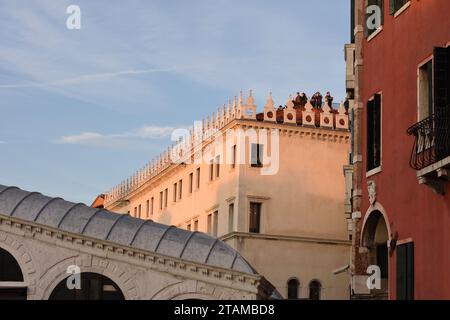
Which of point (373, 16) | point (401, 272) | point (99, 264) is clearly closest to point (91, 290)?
point (99, 264)

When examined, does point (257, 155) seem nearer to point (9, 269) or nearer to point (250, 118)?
point (250, 118)

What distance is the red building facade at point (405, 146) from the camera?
74.4 feet

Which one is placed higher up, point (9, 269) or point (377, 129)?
point (377, 129)

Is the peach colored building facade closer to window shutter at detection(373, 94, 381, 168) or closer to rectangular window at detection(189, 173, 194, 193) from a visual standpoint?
rectangular window at detection(189, 173, 194, 193)

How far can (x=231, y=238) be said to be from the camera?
199 feet

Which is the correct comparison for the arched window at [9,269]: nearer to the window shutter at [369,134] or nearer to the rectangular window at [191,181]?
the window shutter at [369,134]

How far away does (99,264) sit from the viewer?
34.9 metres

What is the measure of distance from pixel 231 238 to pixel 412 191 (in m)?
36.7

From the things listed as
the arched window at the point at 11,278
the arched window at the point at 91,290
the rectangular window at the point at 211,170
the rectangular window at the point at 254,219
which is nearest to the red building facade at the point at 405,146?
the arched window at the point at 91,290

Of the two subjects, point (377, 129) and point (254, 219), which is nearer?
point (377, 129)

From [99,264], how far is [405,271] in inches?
528

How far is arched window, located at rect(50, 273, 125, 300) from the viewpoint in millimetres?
34312

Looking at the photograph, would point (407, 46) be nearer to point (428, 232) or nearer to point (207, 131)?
point (428, 232)

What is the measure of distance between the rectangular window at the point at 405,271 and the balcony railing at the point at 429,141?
211 centimetres
